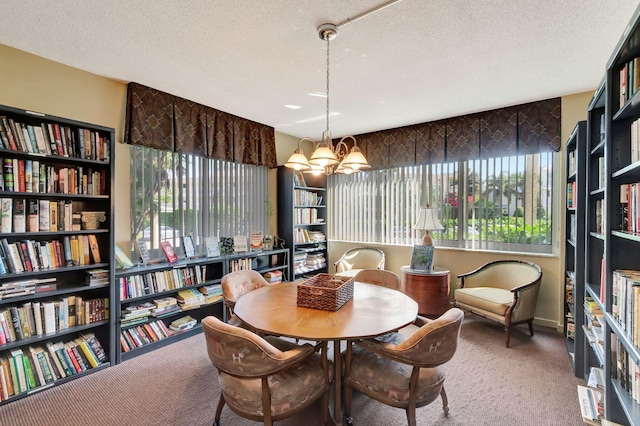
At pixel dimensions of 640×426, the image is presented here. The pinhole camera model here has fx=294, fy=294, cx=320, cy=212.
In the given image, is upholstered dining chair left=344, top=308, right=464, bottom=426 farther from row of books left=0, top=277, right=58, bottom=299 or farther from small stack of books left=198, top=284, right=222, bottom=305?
row of books left=0, top=277, right=58, bottom=299

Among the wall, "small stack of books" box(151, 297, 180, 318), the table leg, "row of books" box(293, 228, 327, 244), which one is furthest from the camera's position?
"row of books" box(293, 228, 327, 244)

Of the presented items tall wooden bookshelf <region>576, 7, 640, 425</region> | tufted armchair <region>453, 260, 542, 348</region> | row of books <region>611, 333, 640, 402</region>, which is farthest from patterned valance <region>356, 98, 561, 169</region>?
row of books <region>611, 333, 640, 402</region>

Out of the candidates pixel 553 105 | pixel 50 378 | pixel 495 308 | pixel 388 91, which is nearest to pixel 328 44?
pixel 388 91

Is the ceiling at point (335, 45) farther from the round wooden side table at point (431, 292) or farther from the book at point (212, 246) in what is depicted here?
the round wooden side table at point (431, 292)

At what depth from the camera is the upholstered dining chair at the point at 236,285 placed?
2545 millimetres

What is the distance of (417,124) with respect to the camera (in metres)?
4.45

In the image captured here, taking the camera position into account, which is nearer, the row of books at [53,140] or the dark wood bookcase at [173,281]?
the row of books at [53,140]

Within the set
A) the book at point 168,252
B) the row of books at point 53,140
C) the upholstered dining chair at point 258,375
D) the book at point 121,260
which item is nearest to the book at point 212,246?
the book at point 168,252

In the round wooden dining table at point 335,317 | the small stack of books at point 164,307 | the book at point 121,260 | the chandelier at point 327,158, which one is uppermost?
the chandelier at point 327,158

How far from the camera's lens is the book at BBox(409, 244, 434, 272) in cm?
389

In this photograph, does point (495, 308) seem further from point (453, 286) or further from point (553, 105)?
point (553, 105)

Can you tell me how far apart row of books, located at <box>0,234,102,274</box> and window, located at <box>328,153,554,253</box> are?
3681 mm

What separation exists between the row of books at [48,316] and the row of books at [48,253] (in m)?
0.30

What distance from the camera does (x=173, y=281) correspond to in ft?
10.6
